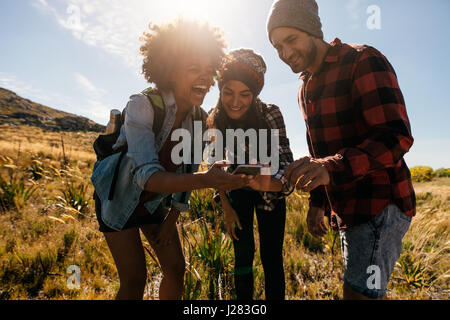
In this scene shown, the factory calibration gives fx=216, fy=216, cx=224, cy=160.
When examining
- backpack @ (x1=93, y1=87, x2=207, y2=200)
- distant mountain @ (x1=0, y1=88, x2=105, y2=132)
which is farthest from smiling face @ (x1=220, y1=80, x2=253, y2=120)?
distant mountain @ (x1=0, y1=88, x2=105, y2=132)

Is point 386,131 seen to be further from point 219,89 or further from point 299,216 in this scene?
point 299,216

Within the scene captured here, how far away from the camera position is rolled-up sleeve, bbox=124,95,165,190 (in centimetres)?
135

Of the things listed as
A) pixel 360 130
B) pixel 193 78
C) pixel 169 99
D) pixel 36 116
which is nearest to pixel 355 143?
pixel 360 130

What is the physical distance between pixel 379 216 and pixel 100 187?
6.56 ft

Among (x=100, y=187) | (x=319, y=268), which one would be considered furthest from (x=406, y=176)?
(x=319, y=268)

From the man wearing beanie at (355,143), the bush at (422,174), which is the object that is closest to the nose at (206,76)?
the man wearing beanie at (355,143)

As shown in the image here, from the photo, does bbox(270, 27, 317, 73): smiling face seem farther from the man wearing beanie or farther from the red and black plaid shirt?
the red and black plaid shirt

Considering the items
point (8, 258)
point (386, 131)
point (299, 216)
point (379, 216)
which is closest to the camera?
point (386, 131)

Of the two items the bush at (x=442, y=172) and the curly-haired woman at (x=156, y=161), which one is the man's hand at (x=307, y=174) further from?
the bush at (x=442, y=172)

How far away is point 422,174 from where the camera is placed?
56.4 feet

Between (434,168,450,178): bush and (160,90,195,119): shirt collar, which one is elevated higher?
(434,168,450,178): bush

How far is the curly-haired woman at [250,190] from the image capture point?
6.80ft

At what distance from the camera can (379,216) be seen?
1.35m

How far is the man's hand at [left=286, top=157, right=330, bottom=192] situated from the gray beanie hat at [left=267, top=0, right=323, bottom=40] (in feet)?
3.91
